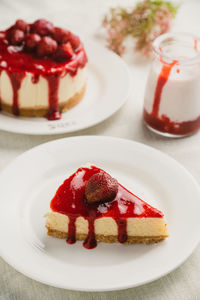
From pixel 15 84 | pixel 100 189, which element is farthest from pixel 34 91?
pixel 100 189

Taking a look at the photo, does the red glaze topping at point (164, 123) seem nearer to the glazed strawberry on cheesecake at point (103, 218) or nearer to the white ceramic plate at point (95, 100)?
the white ceramic plate at point (95, 100)

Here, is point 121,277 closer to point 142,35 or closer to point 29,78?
point 29,78

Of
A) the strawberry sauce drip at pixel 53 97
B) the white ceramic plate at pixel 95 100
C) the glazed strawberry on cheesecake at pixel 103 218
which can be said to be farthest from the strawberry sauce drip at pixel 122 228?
the strawberry sauce drip at pixel 53 97

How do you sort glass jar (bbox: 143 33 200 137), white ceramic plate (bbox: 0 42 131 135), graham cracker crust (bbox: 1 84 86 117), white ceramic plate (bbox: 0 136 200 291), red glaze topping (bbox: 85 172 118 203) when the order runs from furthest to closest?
graham cracker crust (bbox: 1 84 86 117) < white ceramic plate (bbox: 0 42 131 135) < glass jar (bbox: 143 33 200 137) < red glaze topping (bbox: 85 172 118 203) < white ceramic plate (bbox: 0 136 200 291)

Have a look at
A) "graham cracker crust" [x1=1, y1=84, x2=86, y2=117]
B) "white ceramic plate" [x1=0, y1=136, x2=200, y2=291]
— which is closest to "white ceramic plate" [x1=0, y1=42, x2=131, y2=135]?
"graham cracker crust" [x1=1, y1=84, x2=86, y2=117]

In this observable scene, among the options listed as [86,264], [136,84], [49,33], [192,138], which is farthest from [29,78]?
[86,264]

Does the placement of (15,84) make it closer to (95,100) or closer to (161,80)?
(95,100)

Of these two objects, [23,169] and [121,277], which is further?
[23,169]

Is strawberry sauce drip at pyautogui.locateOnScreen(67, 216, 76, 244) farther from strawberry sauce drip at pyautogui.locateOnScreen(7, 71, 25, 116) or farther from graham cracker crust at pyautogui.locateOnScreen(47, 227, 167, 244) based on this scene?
strawberry sauce drip at pyautogui.locateOnScreen(7, 71, 25, 116)
